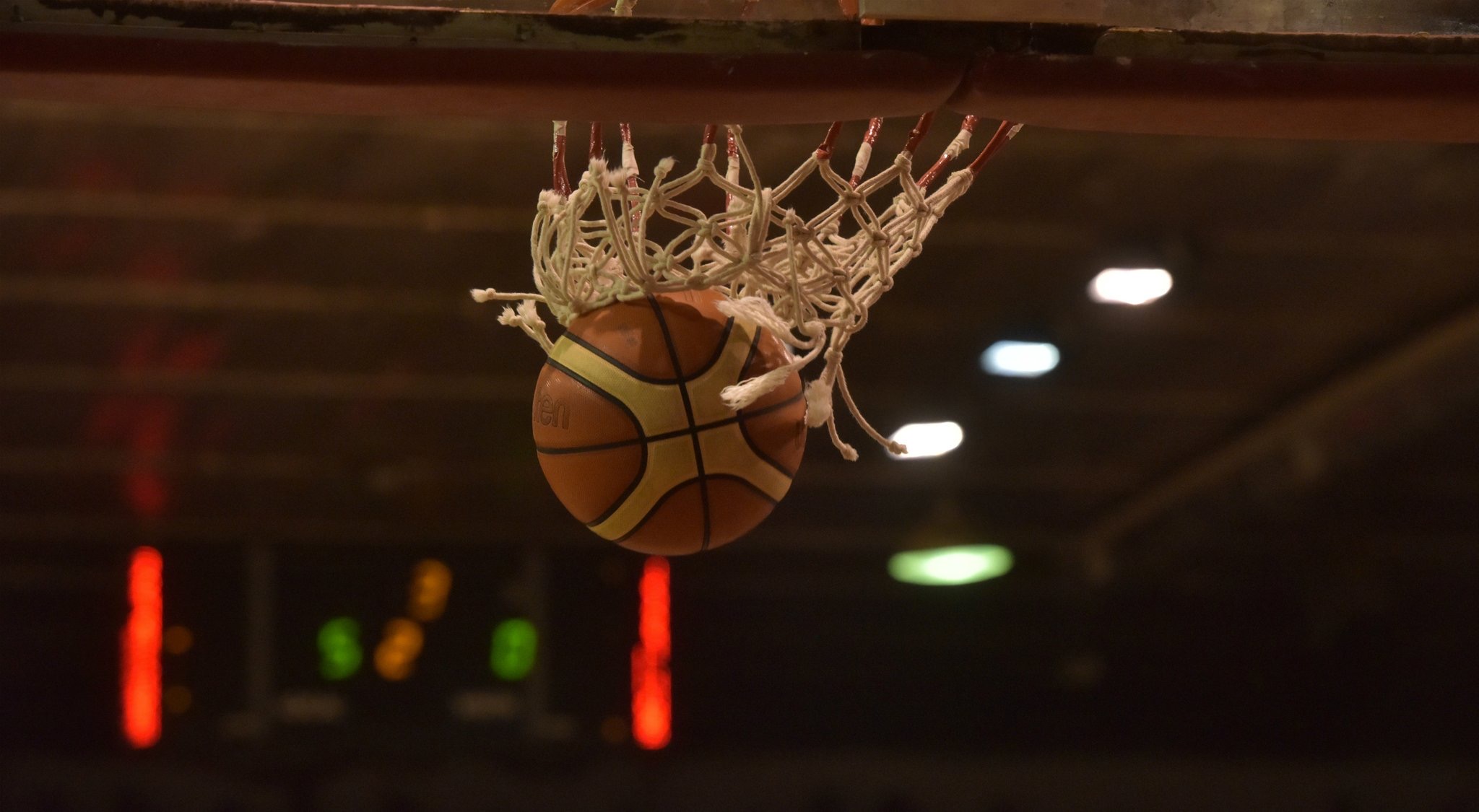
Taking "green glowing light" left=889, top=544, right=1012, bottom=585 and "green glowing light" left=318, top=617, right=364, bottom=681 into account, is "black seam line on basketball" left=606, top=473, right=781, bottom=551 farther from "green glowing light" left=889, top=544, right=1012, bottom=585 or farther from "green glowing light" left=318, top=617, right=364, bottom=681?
"green glowing light" left=889, top=544, right=1012, bottom=585

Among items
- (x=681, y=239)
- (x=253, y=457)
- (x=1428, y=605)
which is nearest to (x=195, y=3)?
(x=681, y=239)

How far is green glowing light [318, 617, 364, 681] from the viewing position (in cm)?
728

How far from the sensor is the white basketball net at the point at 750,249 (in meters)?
1.95

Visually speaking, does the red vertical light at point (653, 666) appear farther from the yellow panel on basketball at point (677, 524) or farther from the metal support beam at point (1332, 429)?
the yellow panel on basketball at point (677, 524)

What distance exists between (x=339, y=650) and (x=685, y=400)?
5.86m

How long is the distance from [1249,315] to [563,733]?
13.6 ft

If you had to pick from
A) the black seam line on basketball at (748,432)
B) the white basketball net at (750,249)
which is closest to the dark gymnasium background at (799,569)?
the white basketball net at (750,249)

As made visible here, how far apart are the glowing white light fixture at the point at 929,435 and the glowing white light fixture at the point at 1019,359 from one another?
0.63m

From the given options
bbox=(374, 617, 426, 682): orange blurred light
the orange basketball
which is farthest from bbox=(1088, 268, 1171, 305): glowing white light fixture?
bbox=(374, 617, 426, 682): orange blurred light

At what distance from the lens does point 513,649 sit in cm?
751

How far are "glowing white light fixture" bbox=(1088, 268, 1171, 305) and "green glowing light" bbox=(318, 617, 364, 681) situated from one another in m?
4.26

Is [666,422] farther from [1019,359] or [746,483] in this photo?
[1019,359]

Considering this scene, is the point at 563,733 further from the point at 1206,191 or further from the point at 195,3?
the point at 195,3

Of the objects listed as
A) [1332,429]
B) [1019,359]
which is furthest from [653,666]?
[1332,429]
